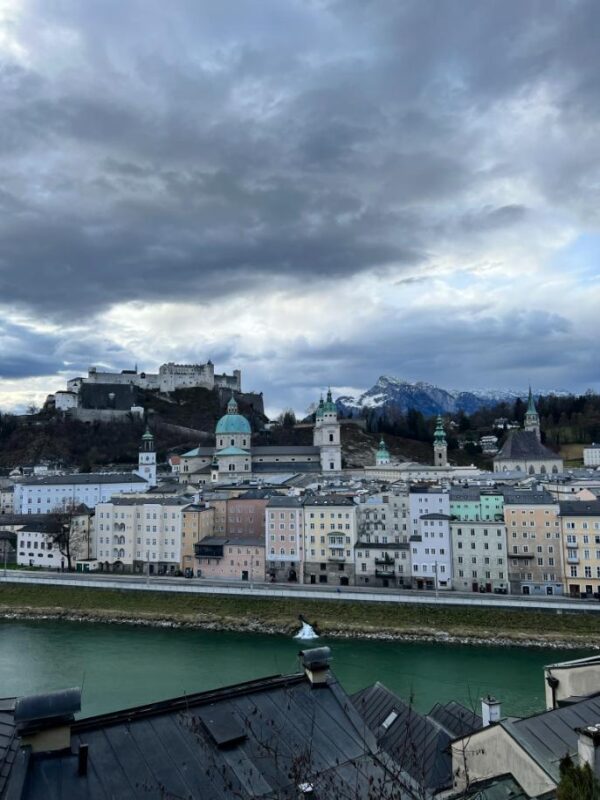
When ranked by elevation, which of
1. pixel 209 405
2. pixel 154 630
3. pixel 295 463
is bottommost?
pixel 154 630

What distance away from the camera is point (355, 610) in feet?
92.6

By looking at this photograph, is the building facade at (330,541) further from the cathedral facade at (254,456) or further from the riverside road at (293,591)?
the cathedral facade at (254,456)

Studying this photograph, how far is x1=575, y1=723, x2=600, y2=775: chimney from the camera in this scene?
4.95 metres

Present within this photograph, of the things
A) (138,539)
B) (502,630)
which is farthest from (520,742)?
(138,539)

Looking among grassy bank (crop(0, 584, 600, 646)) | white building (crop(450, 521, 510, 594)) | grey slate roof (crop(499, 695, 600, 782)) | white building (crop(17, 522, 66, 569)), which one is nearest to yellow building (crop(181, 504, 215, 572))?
grassy bank (crop(0, 584, 600, 646))

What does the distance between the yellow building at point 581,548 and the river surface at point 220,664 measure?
7.58 metres

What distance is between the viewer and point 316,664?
6348mm

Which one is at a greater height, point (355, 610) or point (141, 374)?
point (141, 374)

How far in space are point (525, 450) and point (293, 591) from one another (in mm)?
46632

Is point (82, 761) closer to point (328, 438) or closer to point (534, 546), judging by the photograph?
point (534, 546)

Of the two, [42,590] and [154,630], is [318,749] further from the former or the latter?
[42,590]

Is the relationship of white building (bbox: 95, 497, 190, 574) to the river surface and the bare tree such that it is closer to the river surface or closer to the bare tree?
the bare tree

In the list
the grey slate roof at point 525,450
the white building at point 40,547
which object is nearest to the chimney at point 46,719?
the white building at point 40,547

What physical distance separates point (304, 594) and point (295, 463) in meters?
38.4
